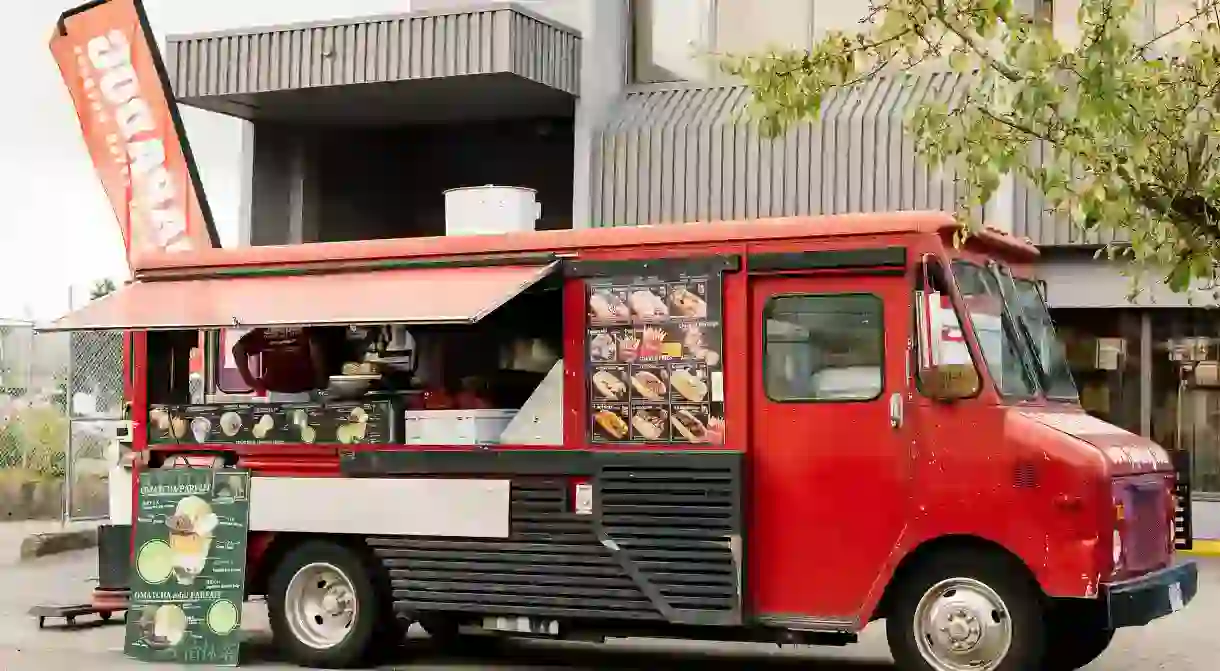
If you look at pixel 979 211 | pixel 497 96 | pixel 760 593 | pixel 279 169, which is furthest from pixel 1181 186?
pixel 279 169

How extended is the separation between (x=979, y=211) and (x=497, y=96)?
21.1 feet

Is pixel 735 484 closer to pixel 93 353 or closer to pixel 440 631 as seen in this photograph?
pixel 440 631

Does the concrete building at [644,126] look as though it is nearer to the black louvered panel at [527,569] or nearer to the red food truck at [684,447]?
the red food truck at [684,447]

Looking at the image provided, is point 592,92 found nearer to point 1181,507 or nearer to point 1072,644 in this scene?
point 1181,507

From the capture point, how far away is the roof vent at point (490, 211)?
36.4 feet

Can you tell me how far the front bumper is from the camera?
8531mm

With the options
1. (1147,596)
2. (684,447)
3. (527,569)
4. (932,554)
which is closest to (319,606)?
→ (527,569)

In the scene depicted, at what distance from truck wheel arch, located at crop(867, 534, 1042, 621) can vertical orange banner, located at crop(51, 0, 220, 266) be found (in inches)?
441

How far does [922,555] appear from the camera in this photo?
9.05 m

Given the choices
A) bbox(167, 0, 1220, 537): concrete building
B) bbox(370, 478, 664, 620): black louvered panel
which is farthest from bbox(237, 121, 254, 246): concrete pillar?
bbox(370, 478, 664, 620): black louvered panel

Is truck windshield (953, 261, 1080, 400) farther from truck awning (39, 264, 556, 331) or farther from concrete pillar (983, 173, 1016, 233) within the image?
concrete pillar (983, 173, 1016, 233)

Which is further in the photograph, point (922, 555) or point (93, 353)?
point (93, 353)

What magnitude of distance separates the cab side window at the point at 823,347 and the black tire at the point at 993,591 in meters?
0.99

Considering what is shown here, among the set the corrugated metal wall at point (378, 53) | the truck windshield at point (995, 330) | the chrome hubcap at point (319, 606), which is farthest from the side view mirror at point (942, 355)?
the corrugated metal wall at point (378, 53)
